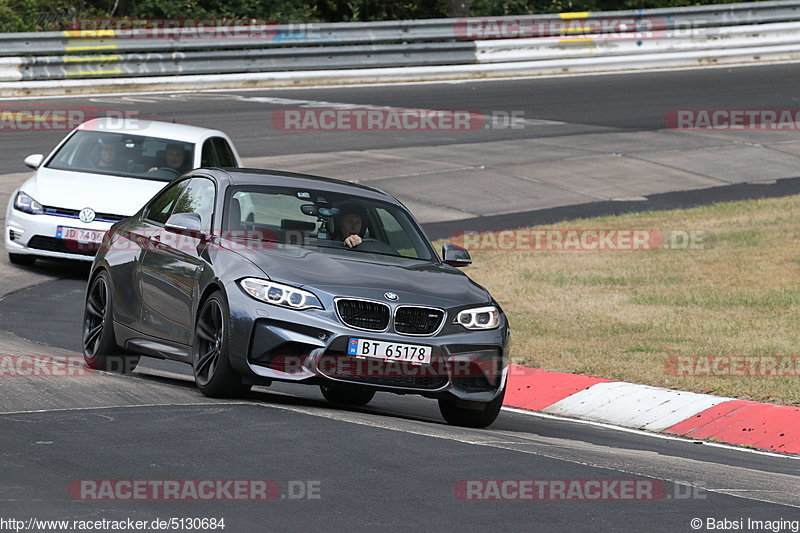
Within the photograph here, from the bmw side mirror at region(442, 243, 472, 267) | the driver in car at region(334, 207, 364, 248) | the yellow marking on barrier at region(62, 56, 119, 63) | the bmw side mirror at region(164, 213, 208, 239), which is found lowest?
the bmw side mirror at region(442, 243, 472, 267)

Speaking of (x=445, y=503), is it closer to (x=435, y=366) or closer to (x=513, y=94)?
(x=435, y=366)

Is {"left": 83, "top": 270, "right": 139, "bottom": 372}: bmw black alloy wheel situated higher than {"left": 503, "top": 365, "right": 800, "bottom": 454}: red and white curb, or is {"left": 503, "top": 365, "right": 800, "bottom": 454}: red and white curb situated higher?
{"left": 83, "top": 270, "right": 139, "bottom": 372}: bmw black alloy wheel

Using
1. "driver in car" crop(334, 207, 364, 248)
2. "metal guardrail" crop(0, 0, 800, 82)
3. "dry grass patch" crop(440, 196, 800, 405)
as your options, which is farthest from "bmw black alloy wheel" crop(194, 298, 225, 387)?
"metal guardrail" crop(0, 0, 800, 82)

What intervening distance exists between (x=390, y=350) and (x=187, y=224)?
5.99 ft

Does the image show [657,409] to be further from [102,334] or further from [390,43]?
[390,43]

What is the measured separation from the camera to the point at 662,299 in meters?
15.1

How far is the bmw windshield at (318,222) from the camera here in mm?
9695

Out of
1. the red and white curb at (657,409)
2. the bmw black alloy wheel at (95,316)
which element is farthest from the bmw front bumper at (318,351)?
the red and white curb at (657,409)

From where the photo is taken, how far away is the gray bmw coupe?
28.3 feet

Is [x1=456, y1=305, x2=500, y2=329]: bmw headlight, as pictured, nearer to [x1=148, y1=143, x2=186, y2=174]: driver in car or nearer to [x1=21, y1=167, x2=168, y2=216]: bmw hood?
[x1=21, y1=167, x2=168, y2=216]: bmw hood

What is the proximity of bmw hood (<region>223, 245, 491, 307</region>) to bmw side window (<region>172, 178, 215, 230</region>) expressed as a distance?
788 mm

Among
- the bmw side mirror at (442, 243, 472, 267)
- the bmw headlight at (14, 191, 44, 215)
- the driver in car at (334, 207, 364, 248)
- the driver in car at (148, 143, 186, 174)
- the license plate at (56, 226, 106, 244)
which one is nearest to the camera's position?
the driver in car at (334, 207, 364, 248)

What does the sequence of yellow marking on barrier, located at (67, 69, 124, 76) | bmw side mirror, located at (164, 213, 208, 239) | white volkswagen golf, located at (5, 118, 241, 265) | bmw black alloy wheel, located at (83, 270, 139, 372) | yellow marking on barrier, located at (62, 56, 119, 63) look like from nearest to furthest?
bmw side mirror, located at (164, 213, 208, 239), bmw black alloy wheel, located at (83, 270, 139, 372), white volkswagen golf, located at (5, 118, 241, 265), yellow marking on barrier, located at (62, 56, 119, 63), yellow marking on barrier, located at (67, 69, 124, 76)

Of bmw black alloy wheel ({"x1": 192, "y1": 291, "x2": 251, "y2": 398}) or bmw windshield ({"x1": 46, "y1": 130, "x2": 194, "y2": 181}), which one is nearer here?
bmw black alloy wheel ({"x1": 192, "y1": 291, "x2": 251, "y2": 398})
